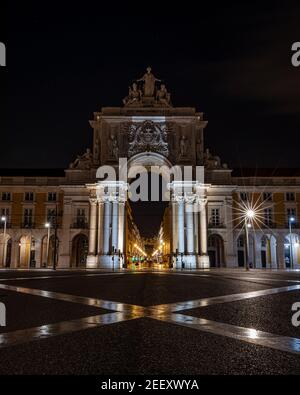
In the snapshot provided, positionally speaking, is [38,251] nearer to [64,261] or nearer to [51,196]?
[64,261]

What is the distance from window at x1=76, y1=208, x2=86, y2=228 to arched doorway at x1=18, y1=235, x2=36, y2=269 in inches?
317

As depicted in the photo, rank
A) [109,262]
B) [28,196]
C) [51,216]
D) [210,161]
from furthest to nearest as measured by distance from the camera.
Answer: [28,196] → [210,161] → [51,216] → [109,262]

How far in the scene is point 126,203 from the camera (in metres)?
56.8

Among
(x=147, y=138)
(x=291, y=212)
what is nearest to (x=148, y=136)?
(x=147, y=138)

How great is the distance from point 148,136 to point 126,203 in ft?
35.7

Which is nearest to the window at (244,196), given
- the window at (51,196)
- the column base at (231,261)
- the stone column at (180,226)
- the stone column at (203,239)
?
the stone column at (203,239)

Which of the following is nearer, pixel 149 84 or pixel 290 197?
pixel 149 84

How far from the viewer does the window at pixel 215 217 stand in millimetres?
56500

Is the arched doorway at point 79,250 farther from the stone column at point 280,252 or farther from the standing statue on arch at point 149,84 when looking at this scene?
the stone column at point 280,252

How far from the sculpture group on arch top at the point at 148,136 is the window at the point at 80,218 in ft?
22.4

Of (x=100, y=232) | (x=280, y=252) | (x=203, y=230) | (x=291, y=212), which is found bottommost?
(x=280, y=252)

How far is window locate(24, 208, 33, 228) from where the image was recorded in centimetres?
5797

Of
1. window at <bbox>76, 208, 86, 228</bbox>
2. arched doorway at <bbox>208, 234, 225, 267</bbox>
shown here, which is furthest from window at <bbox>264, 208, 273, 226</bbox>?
window at <bbox>76, 208, 86, 228</bbox>

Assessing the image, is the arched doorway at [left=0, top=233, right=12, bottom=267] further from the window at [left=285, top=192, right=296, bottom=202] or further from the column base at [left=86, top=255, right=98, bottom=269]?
the window at [left=285, top=192, right=296, bottom=202]
